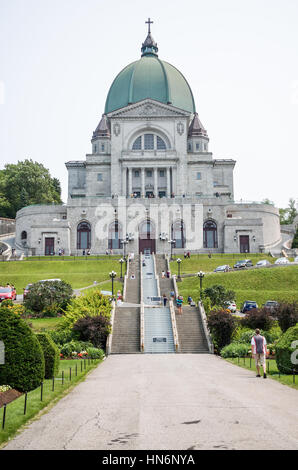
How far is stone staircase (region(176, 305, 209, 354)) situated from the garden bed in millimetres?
17643

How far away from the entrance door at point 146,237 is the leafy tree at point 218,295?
29.9 metres

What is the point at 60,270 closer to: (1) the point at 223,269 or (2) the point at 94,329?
(1) the point at 223,269

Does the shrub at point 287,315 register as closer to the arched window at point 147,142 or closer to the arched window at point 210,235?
the arched window at point 210,235

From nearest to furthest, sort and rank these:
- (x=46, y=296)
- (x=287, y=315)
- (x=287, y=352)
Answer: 1. (x=287, y=352)
2. (x=287, y=315)
3. (x=46, y=296)

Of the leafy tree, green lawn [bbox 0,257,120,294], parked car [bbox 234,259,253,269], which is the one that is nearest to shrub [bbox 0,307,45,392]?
the leafy tree

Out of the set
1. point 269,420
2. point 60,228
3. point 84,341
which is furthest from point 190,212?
point 269,420

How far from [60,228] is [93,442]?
206 ft

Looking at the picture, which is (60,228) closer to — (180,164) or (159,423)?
(180,164)

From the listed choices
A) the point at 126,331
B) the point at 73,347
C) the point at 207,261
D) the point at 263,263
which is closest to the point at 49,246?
the point at 207,261

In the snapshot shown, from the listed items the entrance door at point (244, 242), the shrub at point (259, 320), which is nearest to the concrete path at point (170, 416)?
the shrub at point (259, 320)

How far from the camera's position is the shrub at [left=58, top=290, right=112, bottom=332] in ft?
109

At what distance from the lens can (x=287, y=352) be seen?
18.2 metres

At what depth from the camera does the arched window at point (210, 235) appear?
7131 cm

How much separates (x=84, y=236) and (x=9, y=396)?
58387 mm
